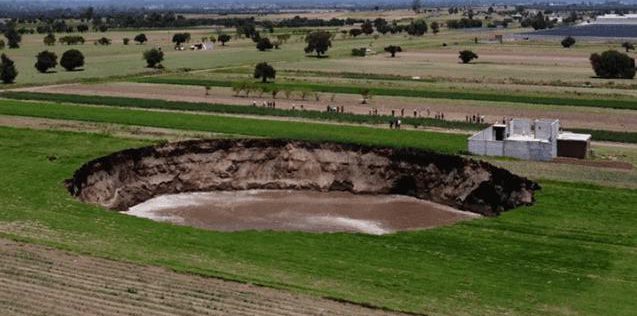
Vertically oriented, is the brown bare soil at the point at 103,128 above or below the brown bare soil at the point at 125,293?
Answer: above

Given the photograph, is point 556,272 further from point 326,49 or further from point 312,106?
point 326,49

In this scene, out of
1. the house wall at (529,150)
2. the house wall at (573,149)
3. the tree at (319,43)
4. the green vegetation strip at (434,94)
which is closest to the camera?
the house wall at (529,150)

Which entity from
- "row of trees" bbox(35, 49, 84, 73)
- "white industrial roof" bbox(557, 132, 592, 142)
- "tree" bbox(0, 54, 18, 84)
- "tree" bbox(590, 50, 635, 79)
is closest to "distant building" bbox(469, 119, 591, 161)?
"white industrial roof" bbox(557, 132, 592, 142)

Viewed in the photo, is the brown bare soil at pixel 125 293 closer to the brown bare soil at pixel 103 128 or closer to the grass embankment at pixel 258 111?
the brown bare soil at pixel 103 128

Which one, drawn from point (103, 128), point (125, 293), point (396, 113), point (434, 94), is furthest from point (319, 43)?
point (125, 293)

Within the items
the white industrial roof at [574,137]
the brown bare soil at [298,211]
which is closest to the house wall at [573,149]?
the white industrial roof at [574,137]

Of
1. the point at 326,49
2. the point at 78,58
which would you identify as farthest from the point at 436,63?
the point at 78,58
